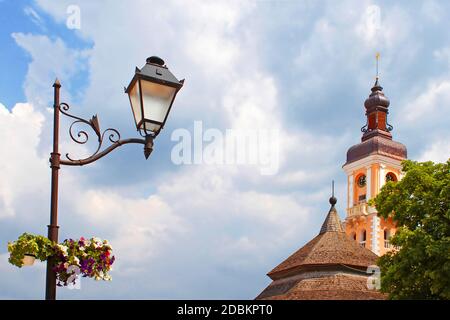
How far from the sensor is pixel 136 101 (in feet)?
27.7

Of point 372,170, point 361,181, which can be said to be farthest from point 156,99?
point 361,181

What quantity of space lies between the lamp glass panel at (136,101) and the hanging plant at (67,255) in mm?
1424

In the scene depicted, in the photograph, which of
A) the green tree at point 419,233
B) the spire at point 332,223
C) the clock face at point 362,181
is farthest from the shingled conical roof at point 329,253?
the clock face at point 362,181

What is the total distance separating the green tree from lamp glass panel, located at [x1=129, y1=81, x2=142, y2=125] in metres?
19.3

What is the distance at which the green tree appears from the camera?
1031 inches

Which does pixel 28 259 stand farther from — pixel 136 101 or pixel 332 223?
pixel 332 223

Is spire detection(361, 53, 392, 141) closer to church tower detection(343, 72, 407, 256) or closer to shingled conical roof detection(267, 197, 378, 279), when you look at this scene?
church tower detection(343, 72, 407, 256)

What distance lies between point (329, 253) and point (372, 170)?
32973mm

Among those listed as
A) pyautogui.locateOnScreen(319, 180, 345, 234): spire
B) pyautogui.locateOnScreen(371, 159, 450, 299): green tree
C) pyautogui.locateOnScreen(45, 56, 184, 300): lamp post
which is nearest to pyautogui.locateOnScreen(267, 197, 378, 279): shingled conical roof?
pyautogui.locateOnScreen(319, 180, 345, 234): spire

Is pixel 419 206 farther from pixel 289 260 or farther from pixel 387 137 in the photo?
pixel 387 137
